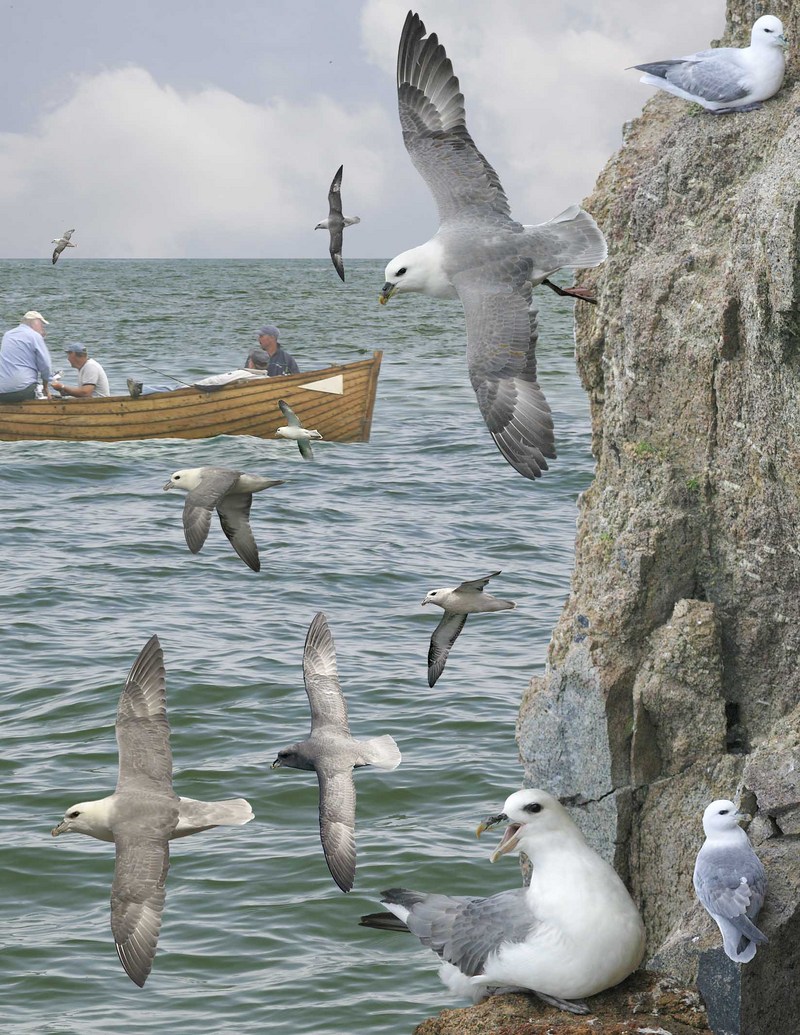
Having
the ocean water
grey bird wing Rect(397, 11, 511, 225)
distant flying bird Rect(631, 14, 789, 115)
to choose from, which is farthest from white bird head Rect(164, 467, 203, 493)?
distant flying bird Rect(631, 14, 789, 115)

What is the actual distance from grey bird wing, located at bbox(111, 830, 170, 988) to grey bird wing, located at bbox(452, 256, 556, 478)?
207 cm

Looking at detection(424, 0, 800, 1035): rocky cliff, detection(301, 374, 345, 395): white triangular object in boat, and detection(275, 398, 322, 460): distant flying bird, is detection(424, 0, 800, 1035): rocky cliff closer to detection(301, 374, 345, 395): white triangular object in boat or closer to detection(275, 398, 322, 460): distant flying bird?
detection(275, 398, 322, 460): distant flying bird

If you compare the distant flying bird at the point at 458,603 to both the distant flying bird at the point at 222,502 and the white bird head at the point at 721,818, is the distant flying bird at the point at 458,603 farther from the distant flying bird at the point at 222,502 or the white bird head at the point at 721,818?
the white bird head at the point at 721,818

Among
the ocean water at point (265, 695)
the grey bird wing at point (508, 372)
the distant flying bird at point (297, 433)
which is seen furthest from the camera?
the distant flying bird at point (297, 433)

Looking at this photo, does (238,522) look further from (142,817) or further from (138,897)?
(138,897)

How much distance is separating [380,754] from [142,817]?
1.04 metres

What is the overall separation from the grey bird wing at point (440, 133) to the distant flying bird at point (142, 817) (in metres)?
2.15

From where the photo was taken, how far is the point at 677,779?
5699 millimetres

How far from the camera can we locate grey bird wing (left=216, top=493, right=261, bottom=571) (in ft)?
22.4

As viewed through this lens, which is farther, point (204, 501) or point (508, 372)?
point (204, 501)

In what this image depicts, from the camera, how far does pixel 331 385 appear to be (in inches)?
810

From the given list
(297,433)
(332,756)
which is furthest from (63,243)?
(332,756)

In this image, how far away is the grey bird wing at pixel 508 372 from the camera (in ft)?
15.4

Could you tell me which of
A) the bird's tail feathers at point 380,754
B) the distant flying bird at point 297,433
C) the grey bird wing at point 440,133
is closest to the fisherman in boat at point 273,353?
the distant flying bird at point 297,433
